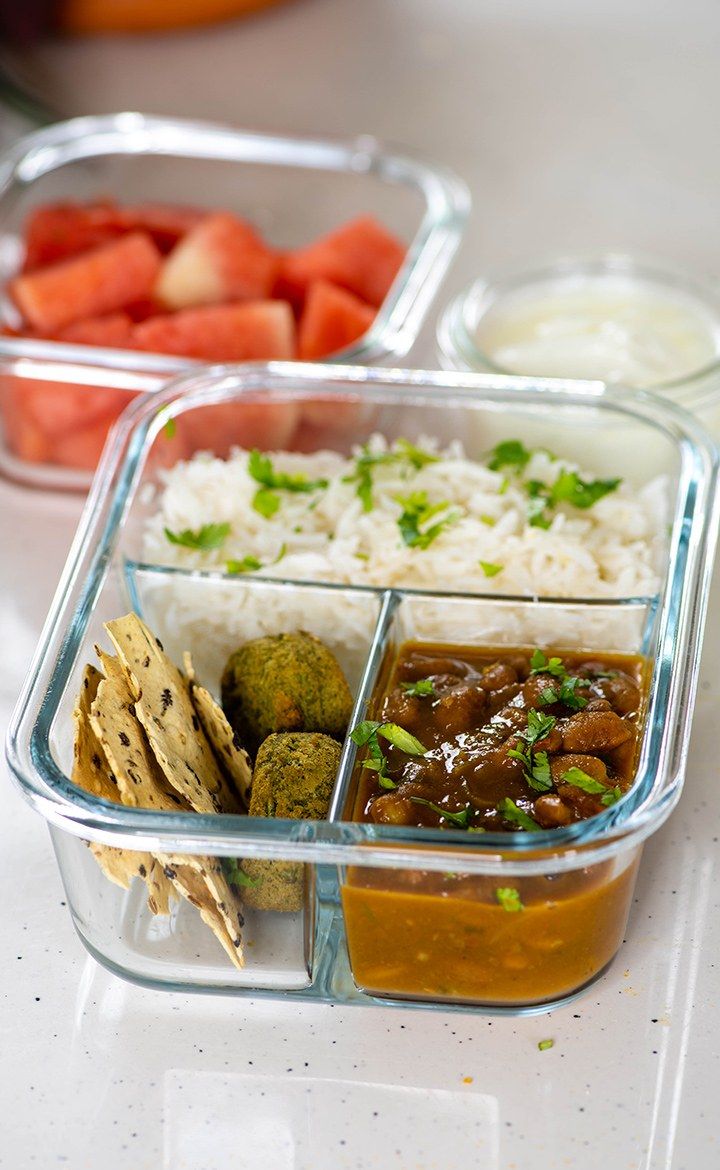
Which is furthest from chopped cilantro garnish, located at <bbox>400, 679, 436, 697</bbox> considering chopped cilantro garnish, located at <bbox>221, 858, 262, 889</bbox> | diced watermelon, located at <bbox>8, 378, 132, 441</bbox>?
diced watermelon, located at <bbox>8, 378, 132, 441</bbox>

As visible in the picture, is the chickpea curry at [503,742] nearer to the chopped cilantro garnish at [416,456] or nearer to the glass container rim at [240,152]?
the chopped cilantro garnish at [416,456]

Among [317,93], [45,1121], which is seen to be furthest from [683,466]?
[317,93]

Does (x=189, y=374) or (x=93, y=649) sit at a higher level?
(x=189, y=374)

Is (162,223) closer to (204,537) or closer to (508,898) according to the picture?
(204,537)

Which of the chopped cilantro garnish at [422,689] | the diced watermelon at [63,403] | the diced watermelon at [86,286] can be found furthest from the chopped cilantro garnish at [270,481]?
the diced watermelon at [86,286]

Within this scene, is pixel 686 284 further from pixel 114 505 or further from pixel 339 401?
pixel 114 505

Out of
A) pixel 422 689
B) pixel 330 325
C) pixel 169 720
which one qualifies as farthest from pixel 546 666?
pixel 330 325

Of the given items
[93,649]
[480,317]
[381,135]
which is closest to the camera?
[93,649]
